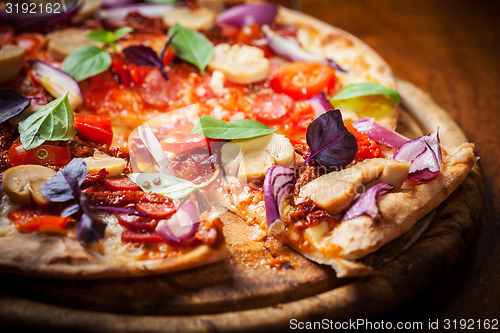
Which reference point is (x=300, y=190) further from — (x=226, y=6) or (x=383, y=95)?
(x=226, y=6)

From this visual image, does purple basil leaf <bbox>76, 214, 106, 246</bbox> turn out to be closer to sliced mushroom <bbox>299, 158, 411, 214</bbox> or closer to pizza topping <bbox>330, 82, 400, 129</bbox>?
sliced mushroom <bbox>299, 158, 411, 214</bbox>

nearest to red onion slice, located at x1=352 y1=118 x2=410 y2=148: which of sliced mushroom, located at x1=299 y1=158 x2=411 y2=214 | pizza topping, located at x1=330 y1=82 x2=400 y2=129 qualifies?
pizza topping, located at x1=330 y1=82 x2=400 y2=129

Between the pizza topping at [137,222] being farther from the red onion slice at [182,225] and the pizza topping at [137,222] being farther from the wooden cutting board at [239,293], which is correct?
the wooden cutting board at [239,293]

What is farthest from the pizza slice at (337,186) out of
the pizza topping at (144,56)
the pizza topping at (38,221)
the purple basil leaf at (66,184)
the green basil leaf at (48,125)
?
the pizza topping at (144,56)

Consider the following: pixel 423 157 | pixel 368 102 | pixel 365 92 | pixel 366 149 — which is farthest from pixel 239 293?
pixel 368 102

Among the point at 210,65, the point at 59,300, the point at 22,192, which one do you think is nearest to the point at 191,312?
the point at 59,300

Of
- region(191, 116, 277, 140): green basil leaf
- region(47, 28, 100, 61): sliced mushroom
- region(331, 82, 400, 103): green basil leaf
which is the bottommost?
region(47, 28, 100, 61): sliced mushroom
